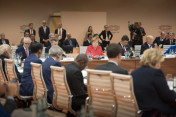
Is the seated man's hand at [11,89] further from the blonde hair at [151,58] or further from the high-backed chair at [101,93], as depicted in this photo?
the blonde hair at [151,58]

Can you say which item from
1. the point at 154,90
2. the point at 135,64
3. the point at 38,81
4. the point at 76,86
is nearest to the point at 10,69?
the point at 38,81

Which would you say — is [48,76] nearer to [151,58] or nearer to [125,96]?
[125,96]

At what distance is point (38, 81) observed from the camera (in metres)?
4.67

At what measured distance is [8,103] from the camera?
283 cm

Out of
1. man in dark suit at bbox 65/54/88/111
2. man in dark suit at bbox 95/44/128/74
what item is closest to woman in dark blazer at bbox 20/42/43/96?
man in dark suit at bbox 65/54/88/111

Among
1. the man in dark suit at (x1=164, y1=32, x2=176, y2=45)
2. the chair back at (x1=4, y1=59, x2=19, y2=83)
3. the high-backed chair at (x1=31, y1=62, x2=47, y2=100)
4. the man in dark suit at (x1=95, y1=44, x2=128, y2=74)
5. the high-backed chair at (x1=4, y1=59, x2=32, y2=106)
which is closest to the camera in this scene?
the man in dark suit at (x1=95, y1=44, x2=128, y2=74)

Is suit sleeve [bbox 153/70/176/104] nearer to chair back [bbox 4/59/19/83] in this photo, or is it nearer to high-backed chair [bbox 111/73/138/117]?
Result: high-backed chair [bbox 111/73/138/117]

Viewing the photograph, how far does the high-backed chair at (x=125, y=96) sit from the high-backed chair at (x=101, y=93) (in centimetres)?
8

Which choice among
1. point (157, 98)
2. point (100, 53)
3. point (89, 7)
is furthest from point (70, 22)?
point (157, 98)

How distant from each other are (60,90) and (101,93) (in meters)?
0.75

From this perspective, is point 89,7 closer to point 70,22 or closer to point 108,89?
point 70,22

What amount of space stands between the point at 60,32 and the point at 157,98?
9.78 meters

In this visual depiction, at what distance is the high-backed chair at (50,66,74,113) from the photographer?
4.09m

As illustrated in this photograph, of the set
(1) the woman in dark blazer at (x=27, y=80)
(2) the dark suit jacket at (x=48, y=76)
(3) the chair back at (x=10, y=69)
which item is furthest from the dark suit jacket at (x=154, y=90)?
(3) the chair back at (x=10, y=69)
